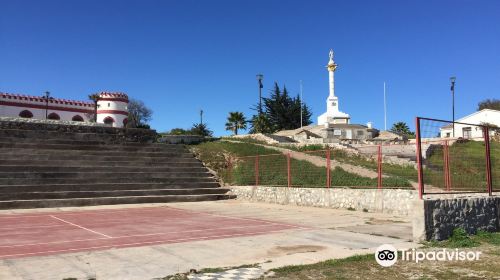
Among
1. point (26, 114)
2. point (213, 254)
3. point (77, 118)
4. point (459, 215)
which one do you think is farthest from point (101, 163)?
point (77, 118)

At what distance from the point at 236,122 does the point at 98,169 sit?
41338 millimetres

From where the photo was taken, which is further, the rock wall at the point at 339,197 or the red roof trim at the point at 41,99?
the red roof trim at the point at 41,99

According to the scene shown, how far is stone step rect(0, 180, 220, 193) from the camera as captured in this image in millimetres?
18078

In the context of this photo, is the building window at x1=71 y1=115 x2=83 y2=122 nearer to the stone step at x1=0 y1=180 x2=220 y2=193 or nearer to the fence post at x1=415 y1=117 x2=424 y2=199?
the stone step at x1=0 y1=180 x2=220 y2=193

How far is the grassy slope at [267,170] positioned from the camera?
16530 millimetres

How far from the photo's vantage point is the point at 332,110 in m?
61.0

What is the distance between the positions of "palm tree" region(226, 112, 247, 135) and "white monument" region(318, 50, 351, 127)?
10973mm

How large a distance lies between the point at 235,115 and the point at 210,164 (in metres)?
37.2

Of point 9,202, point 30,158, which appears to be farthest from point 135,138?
point 9,202

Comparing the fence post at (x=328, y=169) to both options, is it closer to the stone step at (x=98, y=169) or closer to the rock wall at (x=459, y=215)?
the rock wall at (x=459, y=215)

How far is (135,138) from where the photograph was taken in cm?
3030

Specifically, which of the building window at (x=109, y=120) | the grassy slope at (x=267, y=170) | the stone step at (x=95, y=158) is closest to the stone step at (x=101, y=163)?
the stone step at (x=95, y=158)

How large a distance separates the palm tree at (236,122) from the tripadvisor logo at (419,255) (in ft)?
182

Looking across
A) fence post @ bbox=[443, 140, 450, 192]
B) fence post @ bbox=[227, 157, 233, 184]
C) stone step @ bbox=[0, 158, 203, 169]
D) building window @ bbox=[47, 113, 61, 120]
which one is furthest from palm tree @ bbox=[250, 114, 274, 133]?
fence post @ bbox=[443, 140, 450, 192]
